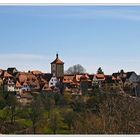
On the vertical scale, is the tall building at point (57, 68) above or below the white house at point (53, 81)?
above

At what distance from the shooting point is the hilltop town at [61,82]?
2.55 m

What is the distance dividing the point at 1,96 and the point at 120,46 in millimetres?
820

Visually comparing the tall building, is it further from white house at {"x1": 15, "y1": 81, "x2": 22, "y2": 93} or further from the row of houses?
white house at {"x1": 15, "y1": 81, "x2": 22, "y2": 93}

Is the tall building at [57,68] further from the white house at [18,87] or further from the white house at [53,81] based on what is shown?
the white house at [18,87]

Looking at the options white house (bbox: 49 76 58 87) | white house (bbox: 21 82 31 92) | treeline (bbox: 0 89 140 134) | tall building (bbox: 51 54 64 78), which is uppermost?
tall building (bbox: 51 54 64 78)

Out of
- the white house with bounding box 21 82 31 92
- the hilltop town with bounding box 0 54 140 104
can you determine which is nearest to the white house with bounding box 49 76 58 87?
the hilltop town with bounding box 0 54 140 104

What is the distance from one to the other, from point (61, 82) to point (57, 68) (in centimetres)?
18

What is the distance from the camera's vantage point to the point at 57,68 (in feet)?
8.14

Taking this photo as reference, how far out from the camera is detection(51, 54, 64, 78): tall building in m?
2.45

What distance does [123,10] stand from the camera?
2352mm

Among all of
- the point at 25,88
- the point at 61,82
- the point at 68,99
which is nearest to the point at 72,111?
the point at 68,99

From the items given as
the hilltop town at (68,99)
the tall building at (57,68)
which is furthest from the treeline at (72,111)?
the tall building at (57,68)

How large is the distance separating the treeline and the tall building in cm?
17

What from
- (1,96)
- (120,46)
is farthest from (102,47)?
(1,96)
